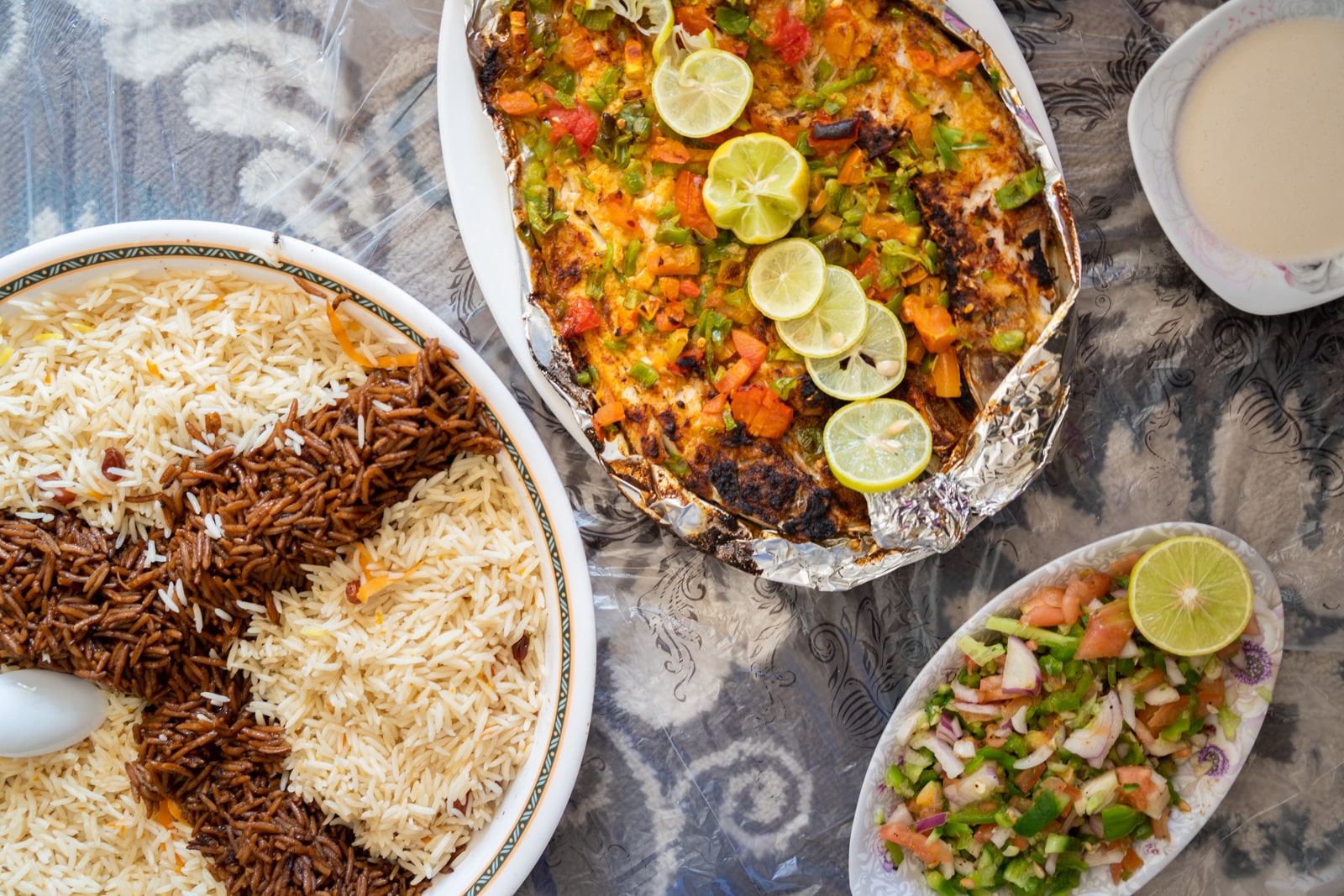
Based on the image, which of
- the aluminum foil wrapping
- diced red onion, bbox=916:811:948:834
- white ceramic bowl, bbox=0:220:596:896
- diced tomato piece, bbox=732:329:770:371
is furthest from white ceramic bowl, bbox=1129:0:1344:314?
white ceramic bowl, bbox=0:220:596:896

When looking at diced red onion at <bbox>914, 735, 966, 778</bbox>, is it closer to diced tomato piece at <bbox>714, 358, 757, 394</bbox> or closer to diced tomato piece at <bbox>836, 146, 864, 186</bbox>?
diced tomato piece at <bbox>714, 358, 757, 394</bbox>

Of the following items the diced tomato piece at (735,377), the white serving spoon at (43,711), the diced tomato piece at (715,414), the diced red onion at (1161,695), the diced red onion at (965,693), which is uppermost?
the diced tomato piece at (735,377)

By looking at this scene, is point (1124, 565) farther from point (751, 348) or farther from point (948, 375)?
point (751, 348)

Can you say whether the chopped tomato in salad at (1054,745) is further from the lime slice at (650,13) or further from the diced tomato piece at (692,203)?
the lime slice at (650,13)

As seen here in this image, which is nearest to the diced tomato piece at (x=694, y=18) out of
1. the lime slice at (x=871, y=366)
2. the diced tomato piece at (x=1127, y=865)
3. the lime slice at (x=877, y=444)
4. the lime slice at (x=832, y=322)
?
the lime slice at (x=832, y=322)

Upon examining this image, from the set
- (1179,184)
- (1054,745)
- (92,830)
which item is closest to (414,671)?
(92,830)
